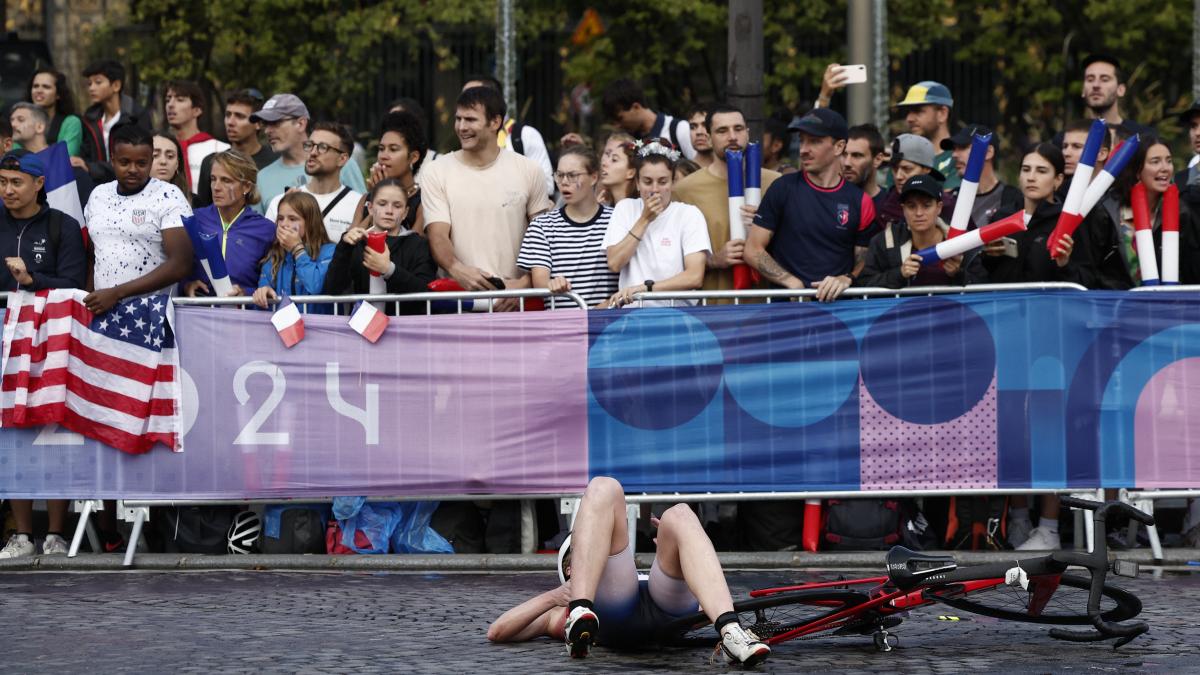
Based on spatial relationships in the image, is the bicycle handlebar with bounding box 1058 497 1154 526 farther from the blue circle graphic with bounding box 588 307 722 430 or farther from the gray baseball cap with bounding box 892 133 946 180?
the gray baseball cap with bounding box 892 133 946 180

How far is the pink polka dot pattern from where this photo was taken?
11.0 metres

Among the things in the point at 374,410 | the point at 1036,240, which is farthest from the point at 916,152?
the point at 374,410

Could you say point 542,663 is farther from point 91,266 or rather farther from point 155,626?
point 91,266

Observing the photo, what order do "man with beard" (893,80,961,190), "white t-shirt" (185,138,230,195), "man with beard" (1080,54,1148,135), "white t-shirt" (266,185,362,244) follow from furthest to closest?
"white t-shirt" (185,138,230,195) < "man with beard" (893,80,961,190) < "man with beard" (1080,54,1148,135) < "white t-shirt" (266,185,362,244)

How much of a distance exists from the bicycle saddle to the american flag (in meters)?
4.97

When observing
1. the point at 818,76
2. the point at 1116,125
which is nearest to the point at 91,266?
the point at 1116,125

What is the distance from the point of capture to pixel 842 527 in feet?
36.7

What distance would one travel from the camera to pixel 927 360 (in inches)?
432

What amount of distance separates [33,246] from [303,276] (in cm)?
152

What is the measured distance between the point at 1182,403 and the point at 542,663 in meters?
4.60

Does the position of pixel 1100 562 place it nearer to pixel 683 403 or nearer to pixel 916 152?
pixel 683 403

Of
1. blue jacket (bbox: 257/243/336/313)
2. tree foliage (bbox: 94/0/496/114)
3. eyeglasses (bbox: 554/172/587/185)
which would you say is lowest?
blue jacket (bbox: 257/243/336/313)

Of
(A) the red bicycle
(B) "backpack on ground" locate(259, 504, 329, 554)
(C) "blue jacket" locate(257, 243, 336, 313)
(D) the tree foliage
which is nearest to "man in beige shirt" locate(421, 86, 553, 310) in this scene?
(C) "blue jacket" locate(257, 243, 336, 313)

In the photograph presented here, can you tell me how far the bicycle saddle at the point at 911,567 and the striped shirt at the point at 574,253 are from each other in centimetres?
418
